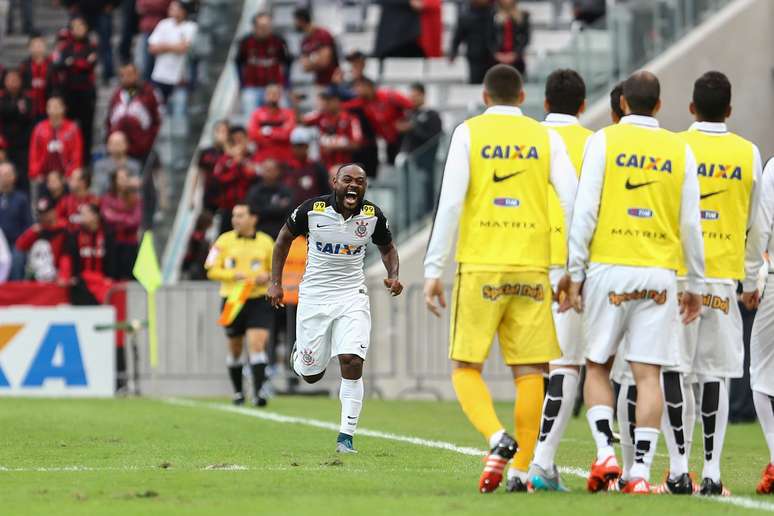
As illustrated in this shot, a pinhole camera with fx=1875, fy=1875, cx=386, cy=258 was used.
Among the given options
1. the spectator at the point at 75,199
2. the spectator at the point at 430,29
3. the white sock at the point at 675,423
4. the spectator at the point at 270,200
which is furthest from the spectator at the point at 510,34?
the white sock at the point at 675,423

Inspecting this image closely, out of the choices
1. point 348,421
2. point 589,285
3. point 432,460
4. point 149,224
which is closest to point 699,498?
point 589,285

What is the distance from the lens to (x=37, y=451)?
13258mm

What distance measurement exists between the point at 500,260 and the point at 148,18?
19.6 m

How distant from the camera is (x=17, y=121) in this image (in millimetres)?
27469

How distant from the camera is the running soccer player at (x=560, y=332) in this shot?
10.1 m

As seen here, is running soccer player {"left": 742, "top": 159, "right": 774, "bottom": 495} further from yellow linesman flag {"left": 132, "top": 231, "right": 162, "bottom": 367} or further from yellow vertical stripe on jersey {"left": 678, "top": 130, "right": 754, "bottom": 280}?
yellow linesman flag {"left": 132, "top": 231, "right": 162, "bottom": 367}

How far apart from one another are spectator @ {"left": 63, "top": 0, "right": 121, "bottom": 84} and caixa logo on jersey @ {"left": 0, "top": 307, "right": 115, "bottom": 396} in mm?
7321

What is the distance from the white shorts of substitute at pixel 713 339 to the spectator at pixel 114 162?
15.8m

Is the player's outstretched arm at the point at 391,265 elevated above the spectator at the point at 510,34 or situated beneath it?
situated beneath

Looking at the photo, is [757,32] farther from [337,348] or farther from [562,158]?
[562,158]

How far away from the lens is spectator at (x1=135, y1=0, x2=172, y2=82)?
28578 millimetres

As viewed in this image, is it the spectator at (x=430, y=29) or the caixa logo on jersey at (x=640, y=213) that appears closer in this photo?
the caixa logo on jersey at (x=640, y=213)

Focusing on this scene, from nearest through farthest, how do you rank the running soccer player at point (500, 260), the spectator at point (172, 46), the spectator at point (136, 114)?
the running soccer player at point (500, 260) → the spectator at point (136, 114) → the spectator at point (172, 46)

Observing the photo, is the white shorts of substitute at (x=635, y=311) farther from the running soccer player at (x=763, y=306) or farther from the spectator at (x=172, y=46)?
the spectator at (x=172, y=46)
